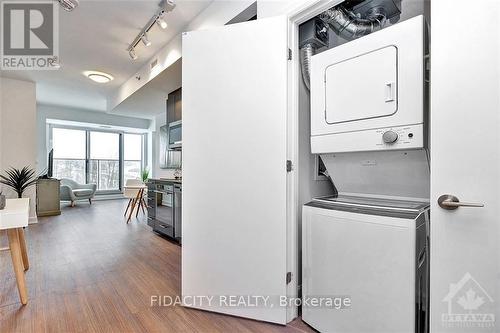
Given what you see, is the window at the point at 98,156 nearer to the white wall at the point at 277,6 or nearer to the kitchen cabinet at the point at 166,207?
the kitchen cabinet at the point at 166,207

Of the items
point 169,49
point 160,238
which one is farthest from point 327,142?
point 160,238

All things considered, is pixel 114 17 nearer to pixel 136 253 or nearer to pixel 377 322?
pixel 136 253

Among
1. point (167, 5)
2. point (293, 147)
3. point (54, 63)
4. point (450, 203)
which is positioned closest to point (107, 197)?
point (54, 63)

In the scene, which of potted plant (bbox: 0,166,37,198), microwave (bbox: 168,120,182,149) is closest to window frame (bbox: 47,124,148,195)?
potted plant (bbox: 0,166,37,198)

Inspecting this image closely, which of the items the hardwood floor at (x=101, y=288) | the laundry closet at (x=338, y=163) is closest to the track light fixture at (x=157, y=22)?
the laundry closet at (x=338, y=163)

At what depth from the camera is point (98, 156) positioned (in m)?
7.57

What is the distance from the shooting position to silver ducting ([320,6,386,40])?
1.75 metres

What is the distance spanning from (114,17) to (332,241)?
3.04 meters

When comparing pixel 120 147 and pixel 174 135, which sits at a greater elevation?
pixel 120 147

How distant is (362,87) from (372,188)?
655 millimetres

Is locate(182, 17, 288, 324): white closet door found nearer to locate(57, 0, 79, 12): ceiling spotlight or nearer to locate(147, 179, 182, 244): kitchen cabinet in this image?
locate(57, 0, 79, 12): ceiling spotlight

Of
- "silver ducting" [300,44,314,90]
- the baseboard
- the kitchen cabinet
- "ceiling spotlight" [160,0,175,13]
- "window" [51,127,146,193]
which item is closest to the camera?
"silver ducting" [300,44,314,90]

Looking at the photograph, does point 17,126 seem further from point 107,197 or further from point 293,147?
point 293,147

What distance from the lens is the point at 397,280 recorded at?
1251 millimetres
